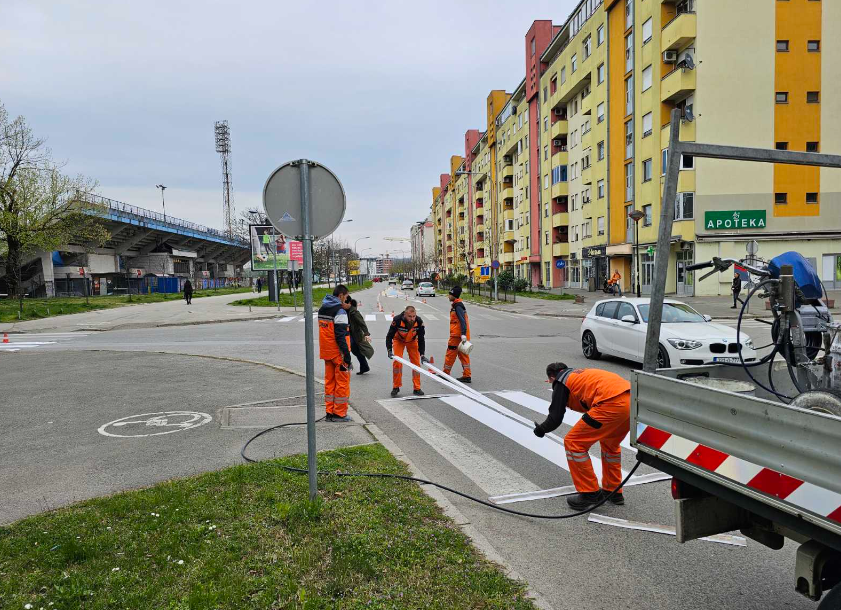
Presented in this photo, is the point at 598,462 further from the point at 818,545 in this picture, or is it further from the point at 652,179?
the point at 652,179

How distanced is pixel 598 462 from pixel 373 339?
43.2ft

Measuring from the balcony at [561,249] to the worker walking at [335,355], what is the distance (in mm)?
48428

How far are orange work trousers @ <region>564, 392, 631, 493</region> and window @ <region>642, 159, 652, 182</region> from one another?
3574cm

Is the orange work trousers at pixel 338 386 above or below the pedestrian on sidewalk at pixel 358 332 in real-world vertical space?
below

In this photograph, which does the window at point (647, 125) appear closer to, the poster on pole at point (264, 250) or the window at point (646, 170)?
the window at point (646, 170)

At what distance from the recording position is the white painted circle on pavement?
714 centimetres

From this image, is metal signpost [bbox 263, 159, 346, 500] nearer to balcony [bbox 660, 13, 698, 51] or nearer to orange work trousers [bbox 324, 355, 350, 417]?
orange work trousers [bbox 324, 355, 350, 417]

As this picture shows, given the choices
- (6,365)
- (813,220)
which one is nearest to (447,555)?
(6,365)

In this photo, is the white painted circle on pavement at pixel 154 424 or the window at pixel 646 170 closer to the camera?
the white painted circle on pavement at pixel 154 424

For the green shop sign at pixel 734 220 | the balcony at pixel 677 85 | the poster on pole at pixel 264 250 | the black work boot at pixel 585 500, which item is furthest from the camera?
the poster on pole at pixel 264 250

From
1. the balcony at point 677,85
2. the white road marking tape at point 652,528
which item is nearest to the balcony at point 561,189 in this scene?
the balcony at point 677,85

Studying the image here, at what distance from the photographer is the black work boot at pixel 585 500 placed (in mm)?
4648

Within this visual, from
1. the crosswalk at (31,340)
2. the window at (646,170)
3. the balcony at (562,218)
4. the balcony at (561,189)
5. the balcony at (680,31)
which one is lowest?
the crosswalk at (31,340)

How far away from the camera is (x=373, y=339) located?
18484 mm
